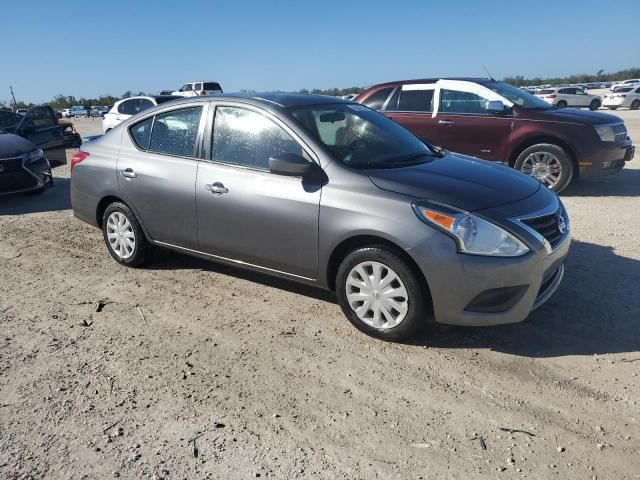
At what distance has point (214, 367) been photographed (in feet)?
11.2

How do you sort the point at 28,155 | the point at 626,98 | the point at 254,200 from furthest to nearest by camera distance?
the point at 626,98, the point at 28,155, the point at 254,200

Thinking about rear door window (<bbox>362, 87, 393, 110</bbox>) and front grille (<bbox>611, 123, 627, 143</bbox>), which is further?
→ rear door window (<bbox>362, 87, 393, 110</bbox>)

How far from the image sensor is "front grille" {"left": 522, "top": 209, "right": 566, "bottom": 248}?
3513 mm

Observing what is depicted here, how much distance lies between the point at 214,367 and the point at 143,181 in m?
2.16

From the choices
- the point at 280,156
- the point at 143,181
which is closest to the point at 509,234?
the point at 280,156

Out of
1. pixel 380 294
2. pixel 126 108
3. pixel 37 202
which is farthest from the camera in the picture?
pixel 126 108

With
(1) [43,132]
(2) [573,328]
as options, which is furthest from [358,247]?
(1) [43,132]

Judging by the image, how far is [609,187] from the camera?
848 centimetres

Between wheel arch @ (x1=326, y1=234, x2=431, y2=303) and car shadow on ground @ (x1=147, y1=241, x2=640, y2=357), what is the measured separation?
19.9 inches

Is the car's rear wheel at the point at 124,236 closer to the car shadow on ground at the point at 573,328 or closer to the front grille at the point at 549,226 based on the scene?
the car shadow on ground at the point at 573,328

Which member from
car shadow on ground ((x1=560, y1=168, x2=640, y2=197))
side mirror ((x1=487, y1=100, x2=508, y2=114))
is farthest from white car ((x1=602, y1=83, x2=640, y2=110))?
side mirror ((x1=487, y1=100, x2=508, y2=114))

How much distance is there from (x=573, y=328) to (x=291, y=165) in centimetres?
233

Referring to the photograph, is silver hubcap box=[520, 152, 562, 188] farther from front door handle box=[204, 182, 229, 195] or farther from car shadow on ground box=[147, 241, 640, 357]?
front door handle box=[204, 182, 229, 195]

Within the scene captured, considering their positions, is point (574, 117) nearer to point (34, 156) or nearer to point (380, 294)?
point (380, 294)
